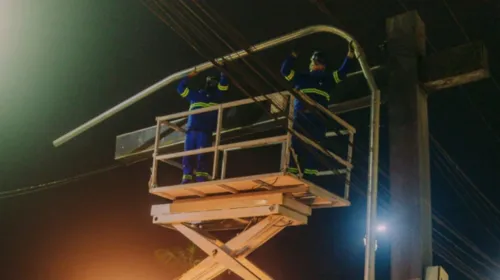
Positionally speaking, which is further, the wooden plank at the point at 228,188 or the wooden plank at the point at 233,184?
the wooden plank at the point at 228,188

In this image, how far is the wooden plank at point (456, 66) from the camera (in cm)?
694

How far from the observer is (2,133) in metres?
14.4

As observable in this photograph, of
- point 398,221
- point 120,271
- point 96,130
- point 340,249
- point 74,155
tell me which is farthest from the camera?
point 340,249

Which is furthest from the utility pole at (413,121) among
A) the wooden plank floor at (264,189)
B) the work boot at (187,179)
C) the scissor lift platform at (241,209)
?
the work boot at (187,179)

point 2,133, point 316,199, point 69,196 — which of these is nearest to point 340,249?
point 69,196

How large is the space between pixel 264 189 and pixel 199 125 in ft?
5.31

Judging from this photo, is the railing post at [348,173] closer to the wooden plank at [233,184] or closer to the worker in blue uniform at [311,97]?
the worker in blue uniform at [311,97]

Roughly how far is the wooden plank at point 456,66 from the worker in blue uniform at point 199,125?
274 centimetres

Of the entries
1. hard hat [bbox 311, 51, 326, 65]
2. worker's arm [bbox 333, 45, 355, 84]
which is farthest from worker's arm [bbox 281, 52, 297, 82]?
worker's arm [bbox 333, 45, 355, 84]

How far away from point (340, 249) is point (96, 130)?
11.6 meters

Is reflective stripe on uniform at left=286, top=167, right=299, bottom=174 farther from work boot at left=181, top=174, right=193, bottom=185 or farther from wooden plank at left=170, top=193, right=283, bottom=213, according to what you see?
work boot at left=181, top=174, right=193, bottom=185

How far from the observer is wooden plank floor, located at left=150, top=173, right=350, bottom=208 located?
6.81 meters

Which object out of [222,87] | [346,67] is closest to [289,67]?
[346,67]

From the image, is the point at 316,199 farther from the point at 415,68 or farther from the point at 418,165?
the point at 415,68
